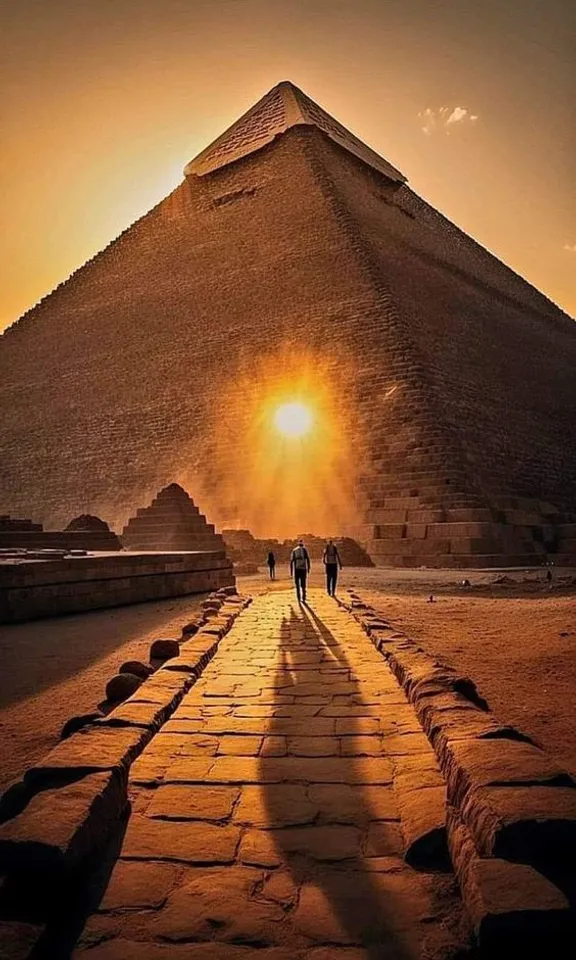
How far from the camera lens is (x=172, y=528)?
15.3 metres

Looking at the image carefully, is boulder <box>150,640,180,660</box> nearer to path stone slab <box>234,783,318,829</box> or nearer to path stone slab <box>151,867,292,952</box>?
path stone slab <box>234,783,318,829</box>

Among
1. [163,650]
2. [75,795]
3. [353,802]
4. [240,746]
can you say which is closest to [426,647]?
[163,650]

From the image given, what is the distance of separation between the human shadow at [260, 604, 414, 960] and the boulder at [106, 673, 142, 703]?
84 cm

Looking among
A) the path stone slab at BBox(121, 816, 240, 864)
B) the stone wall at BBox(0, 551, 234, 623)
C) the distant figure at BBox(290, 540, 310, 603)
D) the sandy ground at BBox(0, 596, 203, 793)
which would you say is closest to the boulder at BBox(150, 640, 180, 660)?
the sandy ground at BBox(0, 596, 203, 793)

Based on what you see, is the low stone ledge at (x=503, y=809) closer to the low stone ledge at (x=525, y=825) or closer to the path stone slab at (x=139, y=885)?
the low stone ledge at (x=525, y=825)

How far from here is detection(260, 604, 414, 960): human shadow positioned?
1.46m

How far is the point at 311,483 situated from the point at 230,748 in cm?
1845

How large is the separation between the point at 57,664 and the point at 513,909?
4231mm

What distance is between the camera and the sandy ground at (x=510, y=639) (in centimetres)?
328

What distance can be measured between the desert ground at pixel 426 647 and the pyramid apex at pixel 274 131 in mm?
41232

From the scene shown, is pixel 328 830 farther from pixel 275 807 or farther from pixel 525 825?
pixel 525 825

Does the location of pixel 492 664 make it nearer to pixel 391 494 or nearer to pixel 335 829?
pixel 335 829

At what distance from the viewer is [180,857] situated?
5.86 feet

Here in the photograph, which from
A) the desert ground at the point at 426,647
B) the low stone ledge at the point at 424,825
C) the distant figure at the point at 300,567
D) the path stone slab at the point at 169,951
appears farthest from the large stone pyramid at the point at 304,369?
the path stone slab at the point at 169,951
